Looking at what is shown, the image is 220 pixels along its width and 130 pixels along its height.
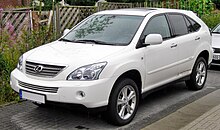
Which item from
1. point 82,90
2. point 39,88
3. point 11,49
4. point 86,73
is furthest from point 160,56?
point 11,49

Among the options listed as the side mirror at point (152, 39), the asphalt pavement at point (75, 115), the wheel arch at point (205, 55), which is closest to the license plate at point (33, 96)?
the asphalt pavement at point (75, 115)

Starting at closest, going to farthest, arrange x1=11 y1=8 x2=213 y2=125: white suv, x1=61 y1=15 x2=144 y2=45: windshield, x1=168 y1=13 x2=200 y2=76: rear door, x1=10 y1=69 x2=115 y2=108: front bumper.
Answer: x1=10 y1=69 x2=115 y2=108: front bumper < x1=11 y1=8 x2=213 y2=125: white suv < x1=61 y1=15 x2=144 y2=45: windshield < x1=168 y1=13 x2=200 y2=76: rear door

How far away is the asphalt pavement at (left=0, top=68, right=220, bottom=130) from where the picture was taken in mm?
5242

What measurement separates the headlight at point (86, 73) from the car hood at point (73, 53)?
0.27 ft

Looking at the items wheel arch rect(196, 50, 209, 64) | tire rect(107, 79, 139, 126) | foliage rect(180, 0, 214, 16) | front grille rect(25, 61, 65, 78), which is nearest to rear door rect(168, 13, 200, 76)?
wheel arch rect(196, 50, 209, 64)

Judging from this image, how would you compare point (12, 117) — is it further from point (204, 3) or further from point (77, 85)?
point (204, 3)

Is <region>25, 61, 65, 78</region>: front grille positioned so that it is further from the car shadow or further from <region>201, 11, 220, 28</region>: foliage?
<region>201, 11, 220, 28</region>: foliage

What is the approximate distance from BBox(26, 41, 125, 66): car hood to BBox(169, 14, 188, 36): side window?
170cm

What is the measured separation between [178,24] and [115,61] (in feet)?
7.60

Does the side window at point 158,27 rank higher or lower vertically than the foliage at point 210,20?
higher

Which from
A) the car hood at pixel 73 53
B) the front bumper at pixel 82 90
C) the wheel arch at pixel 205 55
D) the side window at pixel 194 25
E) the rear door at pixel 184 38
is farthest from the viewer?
the wheel arch at pixel 205 55

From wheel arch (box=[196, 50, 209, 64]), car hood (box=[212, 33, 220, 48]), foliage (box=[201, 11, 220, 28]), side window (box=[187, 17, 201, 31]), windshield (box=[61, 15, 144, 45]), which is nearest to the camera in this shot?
windshield (box=[61, 15, 144, 45])

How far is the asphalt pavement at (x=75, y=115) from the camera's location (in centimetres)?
524

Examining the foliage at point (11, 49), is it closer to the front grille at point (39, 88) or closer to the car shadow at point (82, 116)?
the car shadow at point (82, 116)
